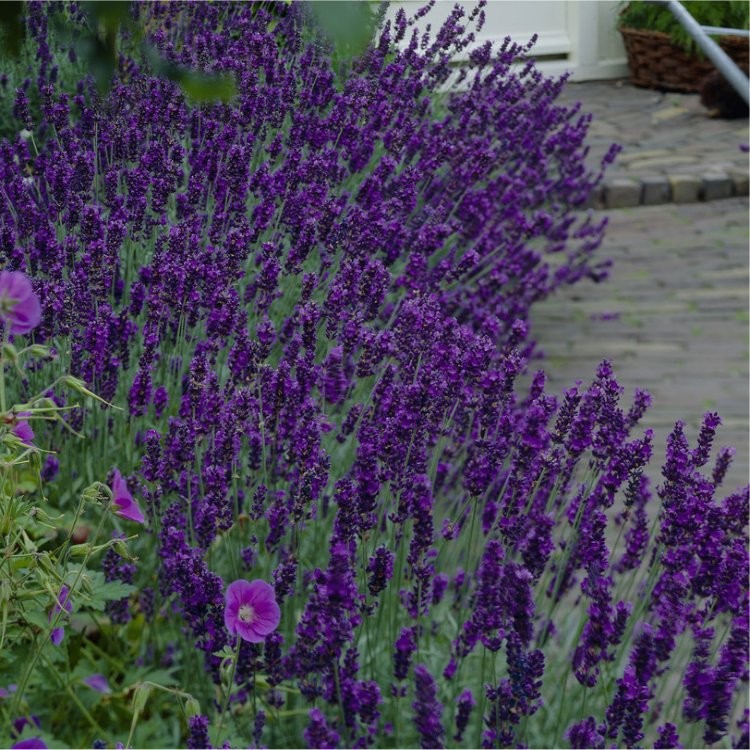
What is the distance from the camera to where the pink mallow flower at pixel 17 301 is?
3.98ft

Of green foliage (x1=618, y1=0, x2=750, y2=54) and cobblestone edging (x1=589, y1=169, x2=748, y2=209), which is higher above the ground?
green foliage (x1=618, y1=0, x2=750, y2=54)

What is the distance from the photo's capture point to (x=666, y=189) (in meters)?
7.05

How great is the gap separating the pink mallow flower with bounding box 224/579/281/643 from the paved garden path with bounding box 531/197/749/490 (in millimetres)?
2500

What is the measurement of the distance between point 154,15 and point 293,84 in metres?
0.78

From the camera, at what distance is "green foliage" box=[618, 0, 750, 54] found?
8.36m

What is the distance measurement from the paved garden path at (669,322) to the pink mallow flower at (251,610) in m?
2.50

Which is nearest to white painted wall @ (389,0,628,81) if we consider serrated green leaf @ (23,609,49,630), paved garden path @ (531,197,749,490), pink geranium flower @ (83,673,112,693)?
paved garden path @ (531,197,749,490)

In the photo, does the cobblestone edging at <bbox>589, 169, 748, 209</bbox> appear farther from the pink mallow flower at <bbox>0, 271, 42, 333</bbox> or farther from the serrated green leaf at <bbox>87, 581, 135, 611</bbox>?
the pink mallow flower at <bbox>0, 271, 42, 333</bbox>

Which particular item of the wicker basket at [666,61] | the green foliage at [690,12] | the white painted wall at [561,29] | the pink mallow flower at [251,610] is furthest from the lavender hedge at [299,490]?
the wicker basket at [666,61]

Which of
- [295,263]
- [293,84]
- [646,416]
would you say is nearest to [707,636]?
[295,263]

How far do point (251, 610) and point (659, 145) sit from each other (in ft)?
22.5

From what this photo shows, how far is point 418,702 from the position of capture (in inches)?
68.8

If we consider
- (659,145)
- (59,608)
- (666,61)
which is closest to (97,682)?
(59,608)

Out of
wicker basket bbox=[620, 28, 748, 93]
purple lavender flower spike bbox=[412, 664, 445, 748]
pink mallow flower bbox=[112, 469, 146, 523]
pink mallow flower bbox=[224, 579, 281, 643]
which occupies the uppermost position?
pink mallow flower bbox=[112, 469, 146, 523]
